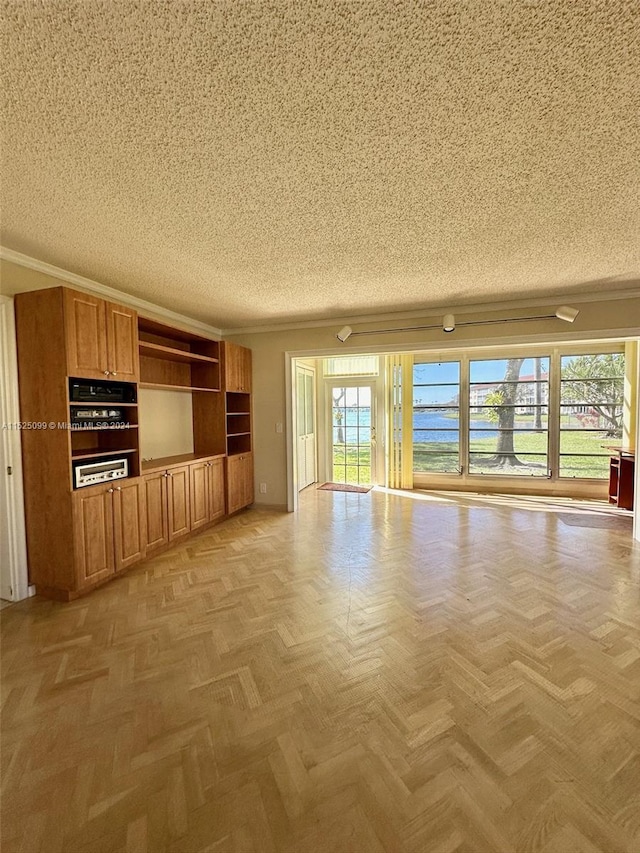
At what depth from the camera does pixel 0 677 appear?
6.37 ft

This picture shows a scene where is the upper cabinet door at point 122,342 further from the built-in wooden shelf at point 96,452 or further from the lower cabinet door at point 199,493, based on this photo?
the lower cabinet door at point 199,493

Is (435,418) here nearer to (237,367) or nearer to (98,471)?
(237,367)

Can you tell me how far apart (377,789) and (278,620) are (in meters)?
1.19

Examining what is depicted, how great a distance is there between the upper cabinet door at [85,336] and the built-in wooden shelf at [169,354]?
0.50m

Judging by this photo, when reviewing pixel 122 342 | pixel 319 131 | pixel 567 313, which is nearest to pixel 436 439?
pixel 567 313

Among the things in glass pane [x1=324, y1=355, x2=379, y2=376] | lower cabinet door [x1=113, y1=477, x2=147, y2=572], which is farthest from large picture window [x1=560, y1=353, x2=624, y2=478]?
lower cabinet door [x1=113, y1=477, x2=147, y2=572]

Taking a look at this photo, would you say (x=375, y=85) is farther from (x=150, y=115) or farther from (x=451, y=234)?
(x=451, y=234)

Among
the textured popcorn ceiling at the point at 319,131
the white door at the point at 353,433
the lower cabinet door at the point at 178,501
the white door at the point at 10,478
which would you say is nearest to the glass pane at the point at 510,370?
the white door at the point at 353,433

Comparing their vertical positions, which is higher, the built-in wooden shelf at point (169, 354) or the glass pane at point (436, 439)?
the built-in wooden shelf at point (169, 354)

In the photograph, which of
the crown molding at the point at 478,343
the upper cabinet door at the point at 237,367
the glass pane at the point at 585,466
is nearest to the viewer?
the crown molding at the point at 478,343

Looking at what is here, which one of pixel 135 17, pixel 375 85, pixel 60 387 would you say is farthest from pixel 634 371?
pixel 60 387

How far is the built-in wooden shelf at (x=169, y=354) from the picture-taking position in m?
3.48

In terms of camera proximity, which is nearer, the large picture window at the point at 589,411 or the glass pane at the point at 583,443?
the large picture window at the point at 589,411

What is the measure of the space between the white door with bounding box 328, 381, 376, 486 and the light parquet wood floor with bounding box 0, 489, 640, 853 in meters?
3.66
